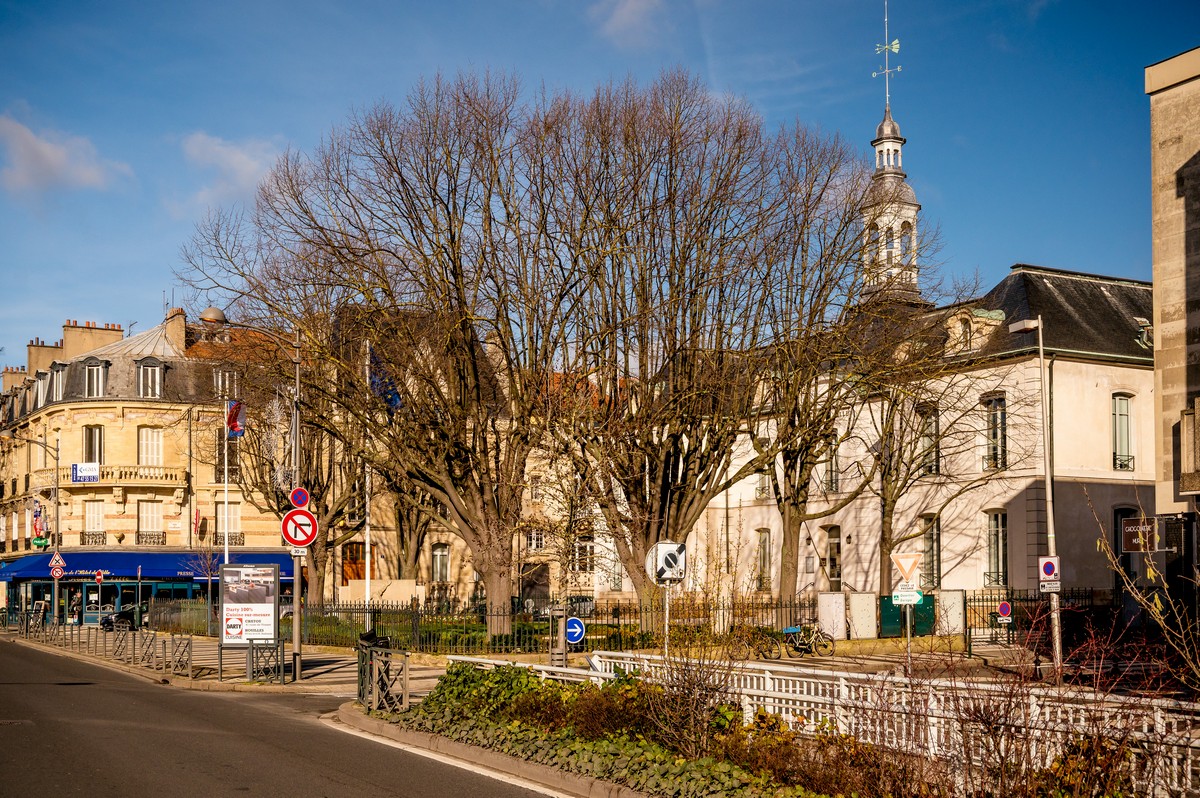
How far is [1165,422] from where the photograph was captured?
22688mm

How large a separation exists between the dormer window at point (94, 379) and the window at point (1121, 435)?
4299 cm

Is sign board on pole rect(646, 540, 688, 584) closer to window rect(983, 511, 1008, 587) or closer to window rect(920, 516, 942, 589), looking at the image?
window rect(983, 511, 1008, 587)

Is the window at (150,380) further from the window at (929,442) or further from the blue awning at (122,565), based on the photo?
the window at (929,442)

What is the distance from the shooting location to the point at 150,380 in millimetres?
56375

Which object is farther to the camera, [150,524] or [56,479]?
[150,524]

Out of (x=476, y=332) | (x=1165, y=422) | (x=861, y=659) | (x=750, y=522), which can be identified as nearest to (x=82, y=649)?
(x=476, y=332)

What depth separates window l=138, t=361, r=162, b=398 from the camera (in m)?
56.0

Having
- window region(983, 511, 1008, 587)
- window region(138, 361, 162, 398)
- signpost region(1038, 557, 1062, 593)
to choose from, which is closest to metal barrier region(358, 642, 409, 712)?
signpost region(1038, 557, 1062, 593)

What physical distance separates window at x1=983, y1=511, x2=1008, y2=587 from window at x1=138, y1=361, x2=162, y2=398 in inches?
1478

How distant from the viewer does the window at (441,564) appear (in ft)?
182

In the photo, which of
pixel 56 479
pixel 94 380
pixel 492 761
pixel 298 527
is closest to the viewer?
pixel 492 761

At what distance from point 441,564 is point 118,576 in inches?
550

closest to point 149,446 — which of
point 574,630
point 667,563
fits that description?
point 574,630

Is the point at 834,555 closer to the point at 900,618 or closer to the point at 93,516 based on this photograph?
the point at 900,618
